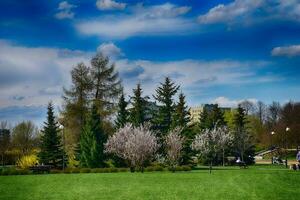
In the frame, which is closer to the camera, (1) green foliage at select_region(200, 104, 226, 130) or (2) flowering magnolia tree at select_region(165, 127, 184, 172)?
(2) flowering magnolia tree at select_region(165, 127, 184, 172)

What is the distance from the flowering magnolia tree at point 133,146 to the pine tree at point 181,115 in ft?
30.5

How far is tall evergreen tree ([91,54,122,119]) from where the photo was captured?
193 feet

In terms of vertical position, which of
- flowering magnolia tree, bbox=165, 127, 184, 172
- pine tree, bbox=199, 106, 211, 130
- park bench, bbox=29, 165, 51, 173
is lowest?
park bench, bbox=29, 165, 51, 173

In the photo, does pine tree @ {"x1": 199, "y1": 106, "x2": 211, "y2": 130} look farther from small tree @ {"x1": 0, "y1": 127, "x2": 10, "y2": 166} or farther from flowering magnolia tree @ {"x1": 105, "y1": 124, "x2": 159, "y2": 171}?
small tree @ {"x1": 0, "y1": 127, "x2": 10, "y2": 166}

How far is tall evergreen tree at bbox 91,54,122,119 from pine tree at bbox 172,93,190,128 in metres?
8.35

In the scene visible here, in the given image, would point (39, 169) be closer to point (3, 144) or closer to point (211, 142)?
point (211, 142)

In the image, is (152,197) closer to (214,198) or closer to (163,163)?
(214,198)

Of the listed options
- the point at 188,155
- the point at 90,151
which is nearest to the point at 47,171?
the point at 90,151

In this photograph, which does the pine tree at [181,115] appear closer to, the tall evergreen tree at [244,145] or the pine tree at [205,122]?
the pine tree at [205,122]

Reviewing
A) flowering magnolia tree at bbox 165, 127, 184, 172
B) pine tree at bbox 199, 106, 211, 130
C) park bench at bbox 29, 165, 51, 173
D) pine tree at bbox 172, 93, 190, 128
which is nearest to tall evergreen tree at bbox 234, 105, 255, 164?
pine tree at bbox 199, 106, 211, 130

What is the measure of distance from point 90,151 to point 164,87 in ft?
51.9

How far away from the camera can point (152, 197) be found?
19.4 m

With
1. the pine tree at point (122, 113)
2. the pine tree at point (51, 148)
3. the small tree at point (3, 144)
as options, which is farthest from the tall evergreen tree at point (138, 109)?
the small tree at point (3, 144)

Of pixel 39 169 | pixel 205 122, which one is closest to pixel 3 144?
pixel 39 169
